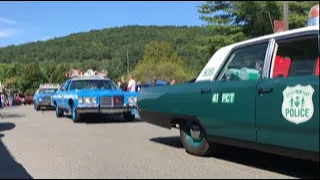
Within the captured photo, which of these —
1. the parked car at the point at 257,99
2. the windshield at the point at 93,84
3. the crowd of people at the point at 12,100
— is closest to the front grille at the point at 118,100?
the windshield at the point at 93,84

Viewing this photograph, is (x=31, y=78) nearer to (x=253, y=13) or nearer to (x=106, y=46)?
(x=106, y=46)

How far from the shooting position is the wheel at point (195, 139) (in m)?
8.13

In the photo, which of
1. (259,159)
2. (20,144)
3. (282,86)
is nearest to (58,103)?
(20,144)

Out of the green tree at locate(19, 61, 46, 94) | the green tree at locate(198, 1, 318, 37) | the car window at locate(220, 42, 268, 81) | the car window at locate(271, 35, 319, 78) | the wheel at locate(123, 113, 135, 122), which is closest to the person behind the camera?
Answer: the car window at locate(271, 35, 319, 78)

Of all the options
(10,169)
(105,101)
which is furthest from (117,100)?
(10,169)

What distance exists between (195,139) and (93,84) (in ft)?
30.1

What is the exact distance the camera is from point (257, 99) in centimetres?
657

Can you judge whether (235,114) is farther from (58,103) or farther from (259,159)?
(58,103)

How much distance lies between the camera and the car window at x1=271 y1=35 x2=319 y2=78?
6.30 metres

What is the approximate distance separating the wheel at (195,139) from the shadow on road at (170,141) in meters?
1.05

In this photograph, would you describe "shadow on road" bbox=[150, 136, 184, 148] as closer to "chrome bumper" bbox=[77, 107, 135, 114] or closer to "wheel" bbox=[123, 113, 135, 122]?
"chrome bumper" bbox=[77, 107, 135, 114]

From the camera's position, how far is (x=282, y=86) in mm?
6180

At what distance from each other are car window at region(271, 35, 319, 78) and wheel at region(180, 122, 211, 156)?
1.76 m

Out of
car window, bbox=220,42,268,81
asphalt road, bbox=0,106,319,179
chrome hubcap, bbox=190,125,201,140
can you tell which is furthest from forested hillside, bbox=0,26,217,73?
car window, bbox=220,42,268,81
